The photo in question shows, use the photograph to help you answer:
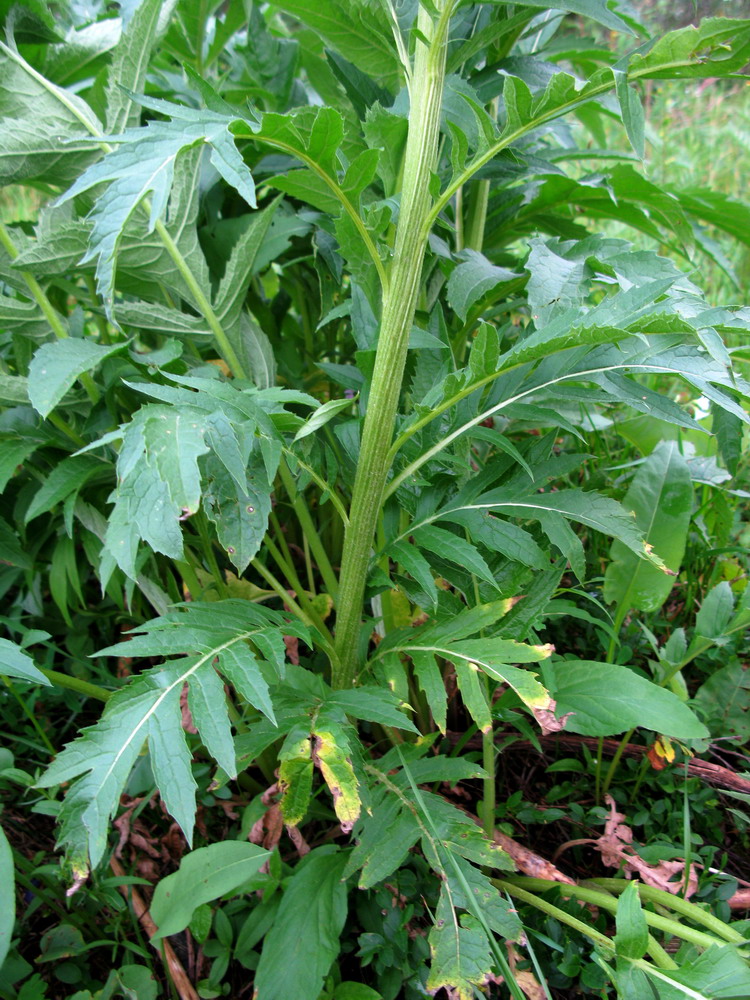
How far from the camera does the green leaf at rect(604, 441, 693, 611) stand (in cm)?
120

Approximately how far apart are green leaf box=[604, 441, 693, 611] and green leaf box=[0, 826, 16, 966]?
0.94m

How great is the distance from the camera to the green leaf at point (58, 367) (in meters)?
0.94

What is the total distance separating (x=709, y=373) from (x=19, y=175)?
111cm

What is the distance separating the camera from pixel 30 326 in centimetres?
120

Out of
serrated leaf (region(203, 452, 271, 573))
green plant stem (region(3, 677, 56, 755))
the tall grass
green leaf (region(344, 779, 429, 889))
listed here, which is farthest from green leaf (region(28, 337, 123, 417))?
the tall grass

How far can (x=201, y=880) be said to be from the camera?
0.93m

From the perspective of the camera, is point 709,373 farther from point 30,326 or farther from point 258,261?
point 30,326

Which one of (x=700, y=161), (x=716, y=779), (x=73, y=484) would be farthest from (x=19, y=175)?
(x=700, y=161)

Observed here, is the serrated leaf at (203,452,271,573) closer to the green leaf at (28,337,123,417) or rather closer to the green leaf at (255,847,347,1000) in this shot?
Result: the green leaf at (28,337,123,417)

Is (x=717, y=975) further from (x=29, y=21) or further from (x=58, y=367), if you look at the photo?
(x=29, y=21)

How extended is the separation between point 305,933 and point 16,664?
1.64 feet

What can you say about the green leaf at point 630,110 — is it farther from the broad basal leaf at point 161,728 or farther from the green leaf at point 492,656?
the broad basal leaf at point 161,728

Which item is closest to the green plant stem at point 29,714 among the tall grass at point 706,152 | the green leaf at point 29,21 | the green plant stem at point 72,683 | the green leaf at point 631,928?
the green plant stem at point 72,683

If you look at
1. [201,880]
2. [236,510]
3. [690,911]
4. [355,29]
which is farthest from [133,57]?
[690,911]
